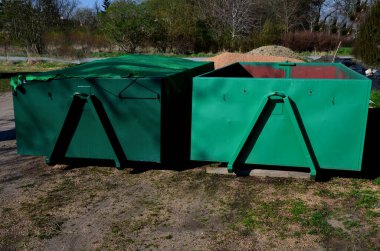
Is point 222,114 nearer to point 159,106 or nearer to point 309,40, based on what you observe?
point 159,106

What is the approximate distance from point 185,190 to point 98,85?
157cm

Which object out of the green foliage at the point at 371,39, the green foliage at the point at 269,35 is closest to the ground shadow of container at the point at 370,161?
the green foliage at the point at 371,39

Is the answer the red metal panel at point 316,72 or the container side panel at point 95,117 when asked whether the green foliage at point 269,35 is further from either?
the container side panel at point 95,117

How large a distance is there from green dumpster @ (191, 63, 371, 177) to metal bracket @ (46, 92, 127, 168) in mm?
909

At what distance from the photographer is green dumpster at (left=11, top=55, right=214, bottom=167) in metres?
4.59

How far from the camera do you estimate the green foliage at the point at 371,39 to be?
1356 cm

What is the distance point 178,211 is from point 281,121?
150 cm

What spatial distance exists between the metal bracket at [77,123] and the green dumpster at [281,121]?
91cm

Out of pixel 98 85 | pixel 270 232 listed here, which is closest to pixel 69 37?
pixel 98 85

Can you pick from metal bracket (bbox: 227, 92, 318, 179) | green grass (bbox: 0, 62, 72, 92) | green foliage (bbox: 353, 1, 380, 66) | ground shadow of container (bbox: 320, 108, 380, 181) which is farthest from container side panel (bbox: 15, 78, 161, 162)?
green grass (bbox: 0, 62, 72, 92)

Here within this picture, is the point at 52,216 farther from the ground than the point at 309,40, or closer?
closer

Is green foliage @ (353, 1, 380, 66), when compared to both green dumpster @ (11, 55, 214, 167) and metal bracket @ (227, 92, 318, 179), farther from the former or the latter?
green dumpster @ (11, 55, 214, 167)

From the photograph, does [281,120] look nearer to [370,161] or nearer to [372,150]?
[370,161]

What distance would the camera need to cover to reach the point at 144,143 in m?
4.68
